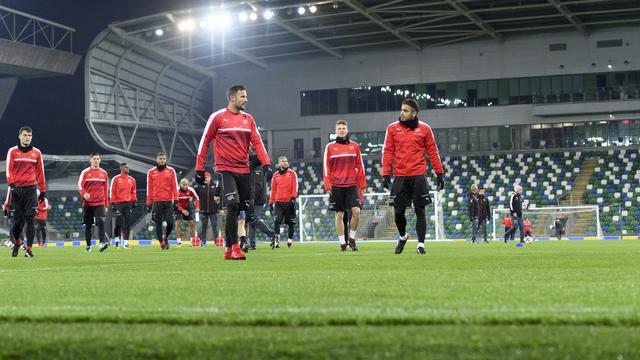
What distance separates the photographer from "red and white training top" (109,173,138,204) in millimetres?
22812

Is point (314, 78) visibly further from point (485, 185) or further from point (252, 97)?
point (485, 185)

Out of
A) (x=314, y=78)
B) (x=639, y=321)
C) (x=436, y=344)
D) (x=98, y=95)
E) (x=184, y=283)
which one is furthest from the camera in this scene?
(x=314, y=78)

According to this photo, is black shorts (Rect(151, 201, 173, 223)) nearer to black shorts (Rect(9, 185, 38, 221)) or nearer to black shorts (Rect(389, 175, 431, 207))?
black shorts (Rect(9, 185, 38, 221))

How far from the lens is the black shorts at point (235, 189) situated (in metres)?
11.3

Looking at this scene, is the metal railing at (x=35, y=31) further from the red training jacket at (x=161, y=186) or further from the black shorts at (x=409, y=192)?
the black shorts at (x=409, y=192)

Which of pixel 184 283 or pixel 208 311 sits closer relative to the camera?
pixel 208 311

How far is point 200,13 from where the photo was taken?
45.2 meters

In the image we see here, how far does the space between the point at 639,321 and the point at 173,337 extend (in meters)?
2.16

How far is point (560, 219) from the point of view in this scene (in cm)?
3481

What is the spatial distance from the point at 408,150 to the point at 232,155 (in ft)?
9.68

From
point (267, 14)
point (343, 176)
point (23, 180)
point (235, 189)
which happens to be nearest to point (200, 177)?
point (235, 189)

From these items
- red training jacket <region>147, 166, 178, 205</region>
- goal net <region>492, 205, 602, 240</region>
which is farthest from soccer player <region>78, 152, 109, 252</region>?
goal net <region>492, 205, 602, 240</region>

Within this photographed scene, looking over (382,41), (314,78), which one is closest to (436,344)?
(382,41)

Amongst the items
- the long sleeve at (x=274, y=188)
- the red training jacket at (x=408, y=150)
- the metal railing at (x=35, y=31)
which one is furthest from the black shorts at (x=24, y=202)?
the metal railing at (x=35, y=31)
